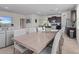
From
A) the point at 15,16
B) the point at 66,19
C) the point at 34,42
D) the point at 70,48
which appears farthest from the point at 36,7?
the point at 34,42

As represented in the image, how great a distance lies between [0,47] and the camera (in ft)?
10.2

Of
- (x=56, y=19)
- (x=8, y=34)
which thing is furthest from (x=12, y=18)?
(x=8, y=34)

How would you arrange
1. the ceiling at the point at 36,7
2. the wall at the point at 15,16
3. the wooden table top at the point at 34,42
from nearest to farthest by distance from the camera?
the wooden table top at the point at 34,42 → the ceiling at the point at 36,7 → the wall at the point at 15,16

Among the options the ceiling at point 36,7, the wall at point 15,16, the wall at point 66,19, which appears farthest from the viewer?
the wall at point 66,19

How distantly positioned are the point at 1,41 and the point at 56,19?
4.37 metres

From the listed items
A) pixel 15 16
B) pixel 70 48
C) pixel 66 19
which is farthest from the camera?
pixel 15 16

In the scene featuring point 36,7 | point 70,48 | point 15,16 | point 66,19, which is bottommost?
point 70,48

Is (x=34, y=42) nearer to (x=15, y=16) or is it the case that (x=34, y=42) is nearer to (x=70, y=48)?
(x=70, y=48)

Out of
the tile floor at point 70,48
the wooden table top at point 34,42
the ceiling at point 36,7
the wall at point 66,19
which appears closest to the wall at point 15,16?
the ceiling at point 36,7

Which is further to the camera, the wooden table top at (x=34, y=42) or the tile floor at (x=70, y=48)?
the tile floor at (x=70, y=48)

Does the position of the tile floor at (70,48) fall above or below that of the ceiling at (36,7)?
below

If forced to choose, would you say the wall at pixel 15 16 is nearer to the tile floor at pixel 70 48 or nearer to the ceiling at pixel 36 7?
the ceiling at pixel 36 7

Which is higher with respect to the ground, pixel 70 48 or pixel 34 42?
pixel 34 42
